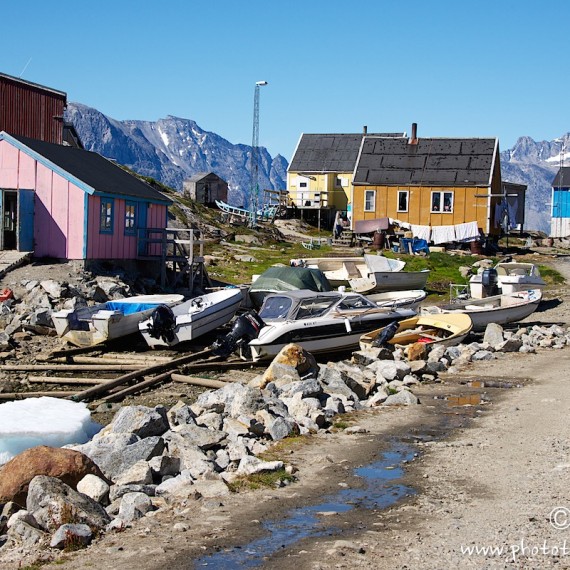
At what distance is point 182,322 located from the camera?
74.0ft

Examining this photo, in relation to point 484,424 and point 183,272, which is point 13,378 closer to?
point 484,424

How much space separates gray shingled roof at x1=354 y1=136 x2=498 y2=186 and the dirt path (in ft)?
132

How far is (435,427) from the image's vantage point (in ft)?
45.6

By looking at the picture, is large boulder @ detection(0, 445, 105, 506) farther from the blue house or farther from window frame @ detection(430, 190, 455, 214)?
the blue house

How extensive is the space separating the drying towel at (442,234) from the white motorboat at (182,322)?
94.2ft

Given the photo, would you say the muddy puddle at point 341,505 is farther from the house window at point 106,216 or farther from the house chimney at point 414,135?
the house chimney at point 414,135

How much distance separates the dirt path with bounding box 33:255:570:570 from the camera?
8.02m

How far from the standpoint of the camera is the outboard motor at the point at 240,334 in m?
20.8

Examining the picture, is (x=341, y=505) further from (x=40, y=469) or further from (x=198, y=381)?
(x=198, y=381)

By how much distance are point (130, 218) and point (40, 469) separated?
21834 millimetres

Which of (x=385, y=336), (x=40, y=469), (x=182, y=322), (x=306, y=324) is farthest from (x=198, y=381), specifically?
(x=40, y=469)

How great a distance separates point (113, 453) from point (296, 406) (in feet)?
12.5

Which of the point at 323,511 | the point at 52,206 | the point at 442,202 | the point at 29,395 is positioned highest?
the point at 442,202

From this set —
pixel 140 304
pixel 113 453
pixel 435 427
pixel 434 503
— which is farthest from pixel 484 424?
pixel 140 304
